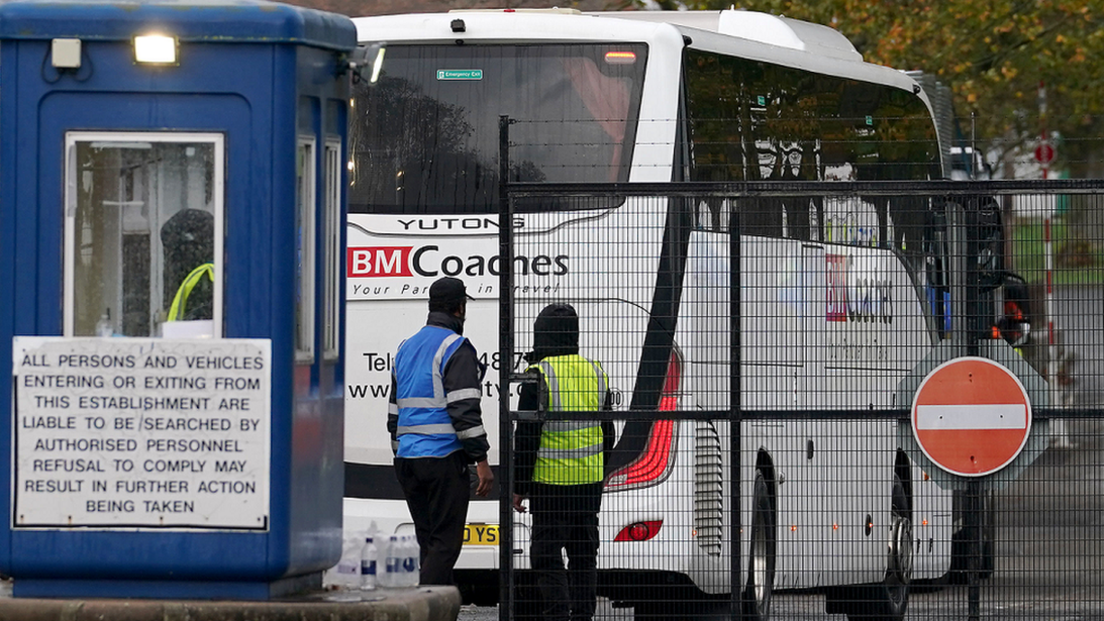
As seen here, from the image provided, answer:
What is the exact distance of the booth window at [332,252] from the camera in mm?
7676

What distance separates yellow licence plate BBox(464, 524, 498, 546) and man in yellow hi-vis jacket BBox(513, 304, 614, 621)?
1262 millimetres

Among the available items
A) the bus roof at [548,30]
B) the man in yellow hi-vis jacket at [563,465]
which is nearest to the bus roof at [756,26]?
the bus roof at [548,30]

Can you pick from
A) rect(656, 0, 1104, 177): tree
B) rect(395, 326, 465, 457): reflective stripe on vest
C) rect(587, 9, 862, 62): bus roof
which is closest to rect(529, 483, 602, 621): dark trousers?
rect(395, 326, 465, 457): reflective stripe on vest

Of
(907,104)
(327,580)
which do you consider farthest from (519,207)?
(907,104)

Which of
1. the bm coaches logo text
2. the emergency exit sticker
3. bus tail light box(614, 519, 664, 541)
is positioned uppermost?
the emergency exit sticker

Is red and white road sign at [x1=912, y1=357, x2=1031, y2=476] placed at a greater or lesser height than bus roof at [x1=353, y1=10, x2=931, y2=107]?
lesser

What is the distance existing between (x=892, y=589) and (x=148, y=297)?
16.6 feet

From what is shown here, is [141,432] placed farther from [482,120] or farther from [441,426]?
[482,120]

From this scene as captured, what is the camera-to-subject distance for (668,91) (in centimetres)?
1065

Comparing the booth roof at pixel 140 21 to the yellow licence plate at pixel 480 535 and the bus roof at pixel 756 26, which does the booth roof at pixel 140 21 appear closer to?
the yellow licence plate at pixel 480 535

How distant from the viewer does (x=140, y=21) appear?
7219 mm

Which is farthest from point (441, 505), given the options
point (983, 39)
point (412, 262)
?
point (983, 39)

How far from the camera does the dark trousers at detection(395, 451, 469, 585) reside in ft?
32.0

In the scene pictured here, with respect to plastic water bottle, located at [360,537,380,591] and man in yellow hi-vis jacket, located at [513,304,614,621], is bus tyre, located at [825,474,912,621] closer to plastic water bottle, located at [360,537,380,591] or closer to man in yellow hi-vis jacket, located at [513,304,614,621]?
man in yellow hi-vis jacket, located at [513,304,614,621]
